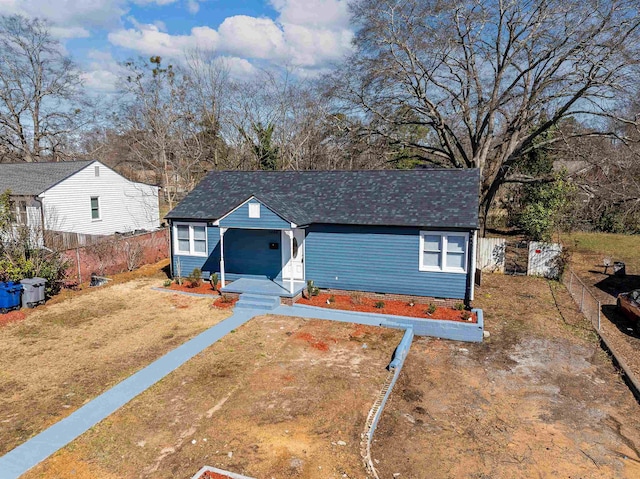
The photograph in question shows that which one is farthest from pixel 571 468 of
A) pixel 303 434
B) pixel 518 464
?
pixel 303 434

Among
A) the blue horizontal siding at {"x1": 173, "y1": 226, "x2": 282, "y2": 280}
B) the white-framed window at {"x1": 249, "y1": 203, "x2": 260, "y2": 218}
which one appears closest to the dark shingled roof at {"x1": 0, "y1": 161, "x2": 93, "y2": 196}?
the blue horizontal siding at {"x1": 173, "y1": 226, "x2": 282, "y2": 280}

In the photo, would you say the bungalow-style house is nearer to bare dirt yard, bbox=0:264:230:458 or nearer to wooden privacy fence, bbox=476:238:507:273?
bare dirt yard, bbox=0:264:230:458

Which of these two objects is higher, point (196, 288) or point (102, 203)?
point (102, 203)

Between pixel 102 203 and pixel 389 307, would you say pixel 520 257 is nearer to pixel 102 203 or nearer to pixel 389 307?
pixel 389 307

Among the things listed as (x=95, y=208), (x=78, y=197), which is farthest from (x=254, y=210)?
(x=95, y=208)

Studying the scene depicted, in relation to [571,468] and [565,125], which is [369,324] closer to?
[571,468]
